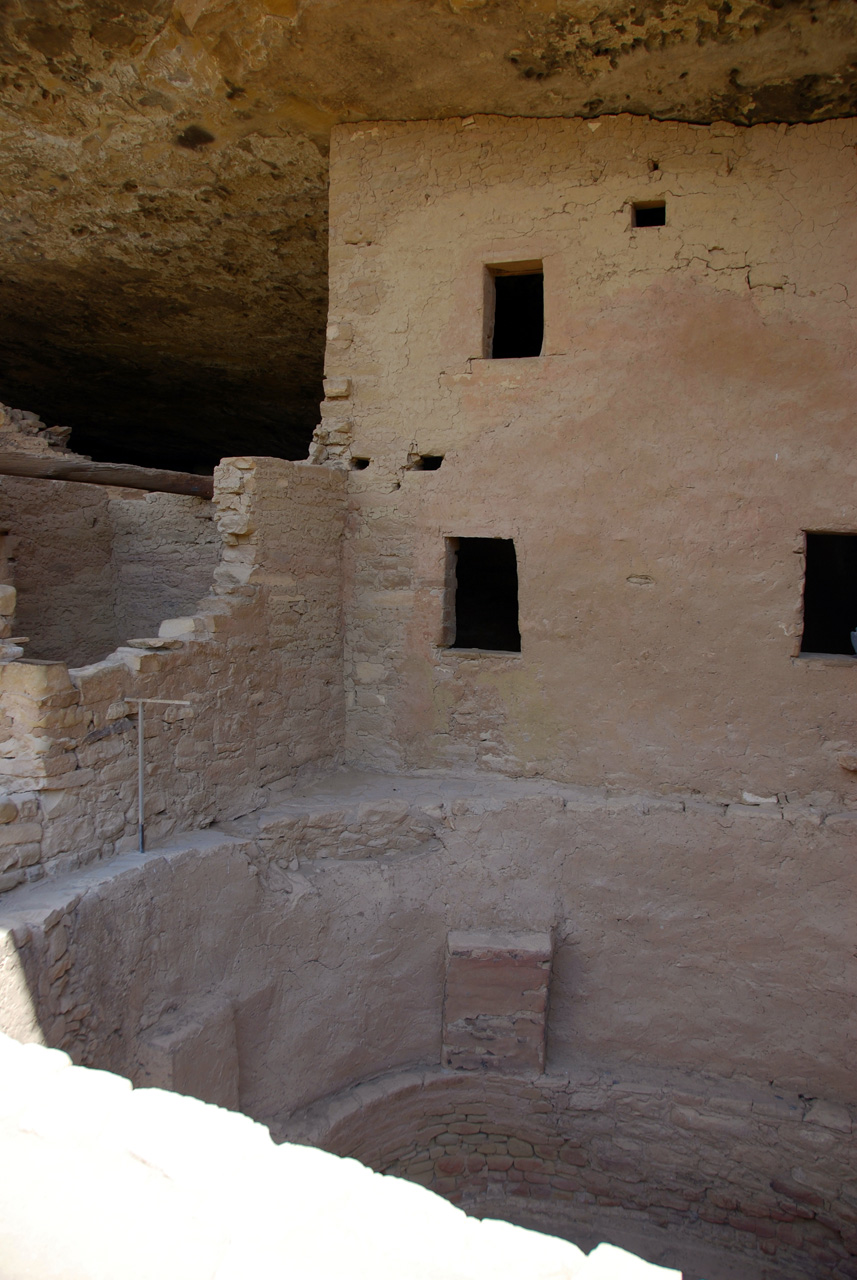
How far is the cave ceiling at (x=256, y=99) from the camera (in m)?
4.25

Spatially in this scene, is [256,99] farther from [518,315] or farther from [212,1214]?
[212,1214]

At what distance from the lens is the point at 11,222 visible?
20.4 feet

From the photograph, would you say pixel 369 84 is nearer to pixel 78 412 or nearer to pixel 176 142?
pixel 176 142

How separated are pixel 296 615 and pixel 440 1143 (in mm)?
3132

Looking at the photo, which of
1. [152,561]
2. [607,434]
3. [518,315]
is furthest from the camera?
[518,315]

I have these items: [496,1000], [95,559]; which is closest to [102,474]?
[95,559]

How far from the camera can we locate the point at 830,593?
736 centimetres

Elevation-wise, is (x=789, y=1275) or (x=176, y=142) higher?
(x=176, y=142)

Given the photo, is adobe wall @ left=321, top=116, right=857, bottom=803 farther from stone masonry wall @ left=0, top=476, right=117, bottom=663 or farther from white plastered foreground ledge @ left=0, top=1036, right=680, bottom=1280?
white plastered foreground ledge @ left=0, top=1036, right=680, bottom=1280

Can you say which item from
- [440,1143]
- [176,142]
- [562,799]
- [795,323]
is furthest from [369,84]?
[440,1143]

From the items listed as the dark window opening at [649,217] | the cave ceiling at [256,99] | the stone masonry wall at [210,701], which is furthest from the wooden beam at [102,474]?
the dark window opening at [649,217]

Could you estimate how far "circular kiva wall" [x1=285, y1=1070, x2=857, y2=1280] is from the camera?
4.68 m

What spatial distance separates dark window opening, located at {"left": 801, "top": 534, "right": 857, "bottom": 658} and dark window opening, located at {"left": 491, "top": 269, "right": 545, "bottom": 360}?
288 cm

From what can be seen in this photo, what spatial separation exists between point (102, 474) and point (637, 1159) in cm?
530
